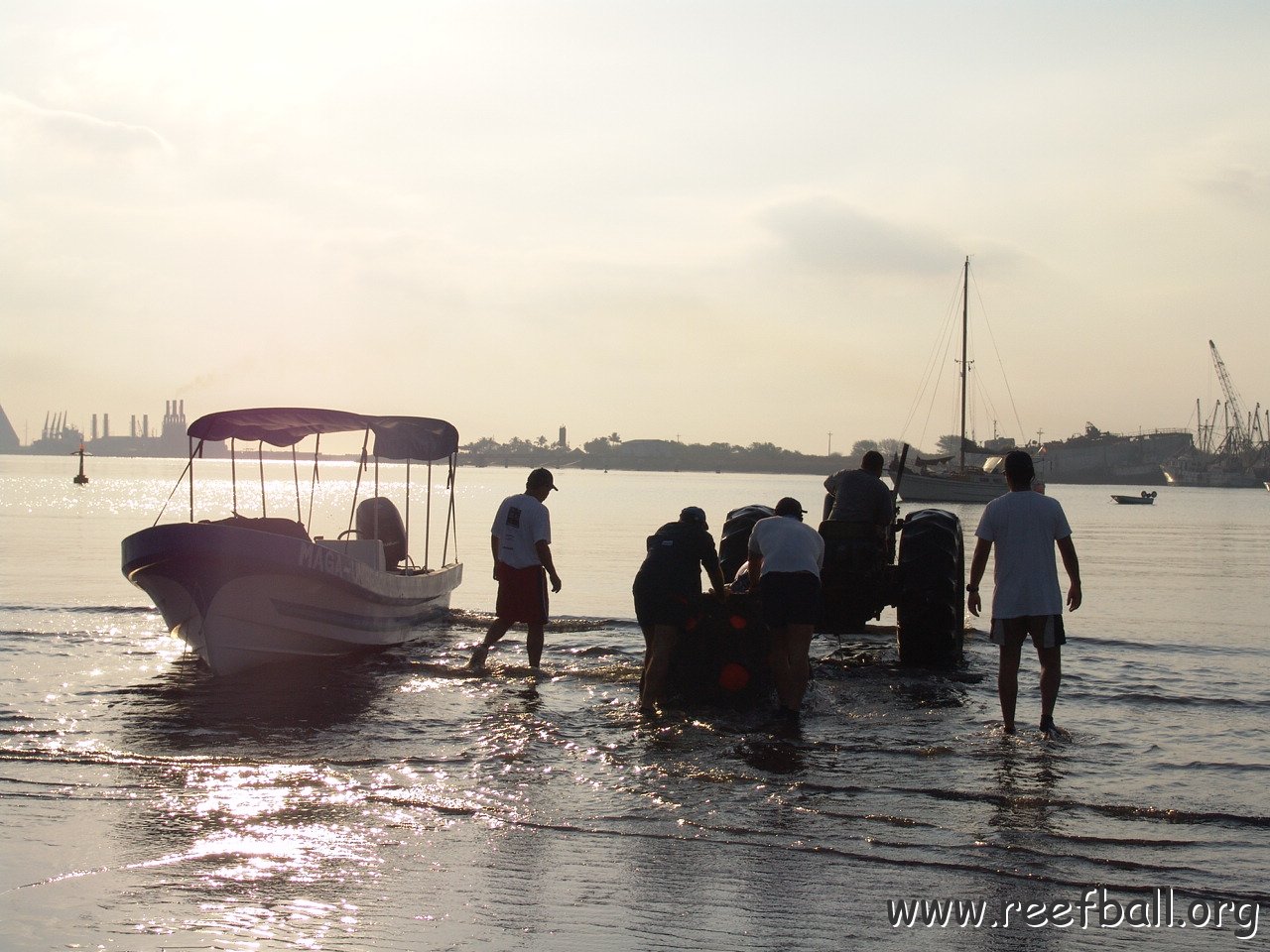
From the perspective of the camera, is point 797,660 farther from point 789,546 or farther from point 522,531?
point 522,531

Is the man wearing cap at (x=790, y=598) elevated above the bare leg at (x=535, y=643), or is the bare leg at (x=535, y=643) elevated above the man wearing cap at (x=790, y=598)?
the man wearing cap at (x=790, y=598)

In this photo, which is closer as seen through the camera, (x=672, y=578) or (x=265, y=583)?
(x=672, y=578)

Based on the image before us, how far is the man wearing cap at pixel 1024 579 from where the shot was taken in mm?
8727

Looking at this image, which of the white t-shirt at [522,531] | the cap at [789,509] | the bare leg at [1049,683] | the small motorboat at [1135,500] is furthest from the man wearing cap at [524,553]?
the small motorboat at [1135,500]

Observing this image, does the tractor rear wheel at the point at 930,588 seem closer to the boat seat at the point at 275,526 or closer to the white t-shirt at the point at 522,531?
the white t-shirt at the point at 522,531

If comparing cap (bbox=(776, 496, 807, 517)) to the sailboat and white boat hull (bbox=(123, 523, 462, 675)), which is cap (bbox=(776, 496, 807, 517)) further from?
the sailboat

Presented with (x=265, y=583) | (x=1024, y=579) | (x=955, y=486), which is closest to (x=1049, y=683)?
(x=1024, y=579)

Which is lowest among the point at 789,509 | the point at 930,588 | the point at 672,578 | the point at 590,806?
the point at 590,806

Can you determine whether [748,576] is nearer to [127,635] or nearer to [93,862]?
[93,862]

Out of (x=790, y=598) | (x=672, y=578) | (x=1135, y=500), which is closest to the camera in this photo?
(x=790, y=598)

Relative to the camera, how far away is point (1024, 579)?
28.8ft

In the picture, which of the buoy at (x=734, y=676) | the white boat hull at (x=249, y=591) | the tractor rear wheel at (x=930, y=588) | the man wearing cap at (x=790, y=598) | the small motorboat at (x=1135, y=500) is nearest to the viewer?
the man wearing cap at (x=790, y=598)

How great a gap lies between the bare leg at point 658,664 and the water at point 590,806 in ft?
0.93

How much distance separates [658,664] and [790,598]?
1.20 metres
